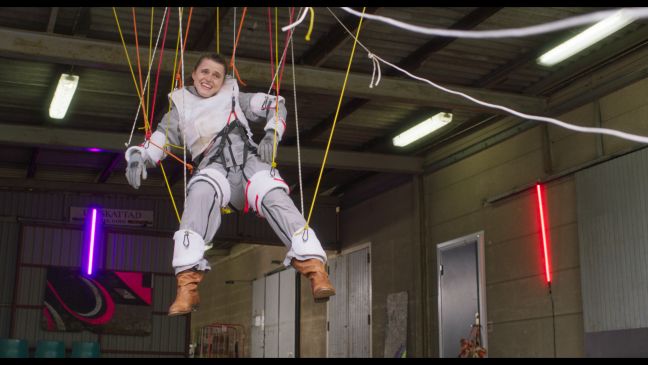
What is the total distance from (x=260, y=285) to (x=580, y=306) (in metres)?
9.09

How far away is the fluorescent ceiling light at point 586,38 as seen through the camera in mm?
7305

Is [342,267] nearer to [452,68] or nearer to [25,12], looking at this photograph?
[452,68]

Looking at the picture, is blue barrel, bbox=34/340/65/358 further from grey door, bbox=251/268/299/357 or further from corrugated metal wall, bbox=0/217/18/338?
grey door, bbox=251/268/299/357

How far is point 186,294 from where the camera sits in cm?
337

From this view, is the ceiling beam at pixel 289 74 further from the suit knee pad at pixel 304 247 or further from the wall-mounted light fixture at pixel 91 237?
the wall-mounted light fixture at pixel 91 237

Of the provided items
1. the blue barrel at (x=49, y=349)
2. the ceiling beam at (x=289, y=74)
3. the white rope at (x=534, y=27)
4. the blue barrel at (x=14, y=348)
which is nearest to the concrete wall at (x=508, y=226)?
the ceiling beam at (x=289, y=74)

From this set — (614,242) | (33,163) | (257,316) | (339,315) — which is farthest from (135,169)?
(257,316)

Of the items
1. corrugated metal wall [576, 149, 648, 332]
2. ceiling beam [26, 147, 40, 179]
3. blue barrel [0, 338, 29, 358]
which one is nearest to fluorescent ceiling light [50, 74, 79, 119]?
ceiling beam [26, 147, 40, 179]

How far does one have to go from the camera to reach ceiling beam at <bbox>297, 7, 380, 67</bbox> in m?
7.51

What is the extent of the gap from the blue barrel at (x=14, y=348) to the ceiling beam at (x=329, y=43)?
503cm

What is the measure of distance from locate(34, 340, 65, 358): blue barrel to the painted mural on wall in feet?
4.24

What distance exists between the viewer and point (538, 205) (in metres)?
9.03

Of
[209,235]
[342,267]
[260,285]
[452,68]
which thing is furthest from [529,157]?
[260,285]

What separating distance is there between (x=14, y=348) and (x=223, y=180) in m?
7.74
